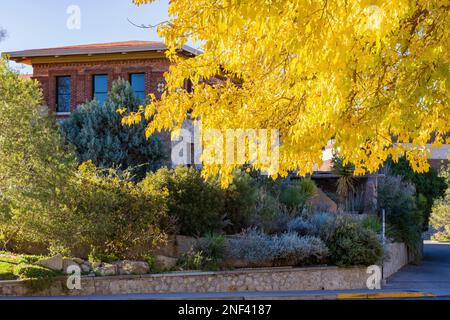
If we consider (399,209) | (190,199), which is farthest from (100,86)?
(399,209)

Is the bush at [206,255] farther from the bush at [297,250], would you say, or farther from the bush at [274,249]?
the bush at [297,250]

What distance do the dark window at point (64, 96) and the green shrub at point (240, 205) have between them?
14.3m

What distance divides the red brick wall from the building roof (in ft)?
2.38

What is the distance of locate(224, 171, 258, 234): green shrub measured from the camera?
20.5 m

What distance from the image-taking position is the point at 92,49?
31188mm

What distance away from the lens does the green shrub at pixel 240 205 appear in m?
20.5

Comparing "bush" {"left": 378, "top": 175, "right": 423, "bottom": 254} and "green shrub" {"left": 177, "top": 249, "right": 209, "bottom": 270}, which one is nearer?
"green shrub" {"left": 177, "top": 249, "right": 209, "bottom": 270}

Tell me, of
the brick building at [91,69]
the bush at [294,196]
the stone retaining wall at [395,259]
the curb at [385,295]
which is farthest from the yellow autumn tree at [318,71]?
the brick building at [91,69]

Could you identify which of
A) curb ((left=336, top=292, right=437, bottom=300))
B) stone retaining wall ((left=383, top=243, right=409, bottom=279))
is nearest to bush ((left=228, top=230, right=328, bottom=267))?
curb ((left=336, top=292, right=437, bottom=300))

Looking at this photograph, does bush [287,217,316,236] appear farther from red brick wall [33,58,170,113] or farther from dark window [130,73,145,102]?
dark window [130,73,145,102]

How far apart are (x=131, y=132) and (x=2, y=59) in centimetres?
999

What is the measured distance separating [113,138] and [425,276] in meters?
12.6
